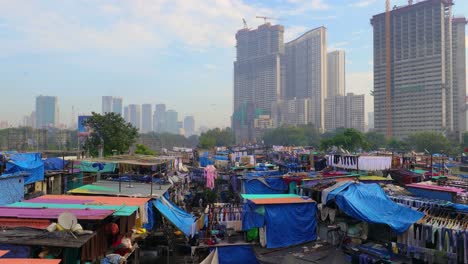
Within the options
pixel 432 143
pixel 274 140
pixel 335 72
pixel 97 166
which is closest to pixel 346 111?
pixel 335 72

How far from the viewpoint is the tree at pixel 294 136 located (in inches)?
3735

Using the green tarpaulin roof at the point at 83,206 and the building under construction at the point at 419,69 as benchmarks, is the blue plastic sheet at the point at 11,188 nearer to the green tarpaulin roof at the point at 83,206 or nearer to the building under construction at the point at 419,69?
the green tarpaulin roof at the point at 83,206

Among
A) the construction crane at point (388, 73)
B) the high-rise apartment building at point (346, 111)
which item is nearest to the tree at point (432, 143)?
the construction crane at point (388, 73)

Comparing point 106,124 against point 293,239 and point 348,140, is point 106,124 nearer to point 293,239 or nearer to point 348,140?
point 293,239

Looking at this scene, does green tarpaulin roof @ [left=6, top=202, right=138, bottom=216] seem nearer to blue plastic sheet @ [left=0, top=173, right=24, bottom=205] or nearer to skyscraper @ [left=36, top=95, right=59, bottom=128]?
blue plastic sheet @ [left=0, top=173, right=24, bottom=205]

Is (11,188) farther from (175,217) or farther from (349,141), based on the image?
(349,141)

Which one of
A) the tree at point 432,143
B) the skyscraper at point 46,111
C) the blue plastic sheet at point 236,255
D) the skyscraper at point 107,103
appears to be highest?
the skyscraper at point 107,103

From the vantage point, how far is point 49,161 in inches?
723

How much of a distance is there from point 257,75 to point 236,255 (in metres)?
127

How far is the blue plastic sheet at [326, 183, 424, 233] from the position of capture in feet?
28.0

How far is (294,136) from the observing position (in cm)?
9556

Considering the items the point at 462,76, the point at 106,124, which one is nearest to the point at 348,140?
the point at 106,124

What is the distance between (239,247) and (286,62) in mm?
132761

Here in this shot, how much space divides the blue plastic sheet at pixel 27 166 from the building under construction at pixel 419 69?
85625 millimetres
